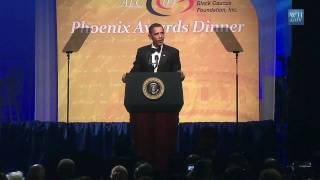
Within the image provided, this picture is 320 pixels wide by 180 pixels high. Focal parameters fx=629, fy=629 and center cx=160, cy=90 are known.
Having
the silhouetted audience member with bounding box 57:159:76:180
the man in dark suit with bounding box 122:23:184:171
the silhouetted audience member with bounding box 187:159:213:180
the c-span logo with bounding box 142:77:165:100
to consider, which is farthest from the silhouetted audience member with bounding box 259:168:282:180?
the c-span logo with bounding box 142:77:165:100

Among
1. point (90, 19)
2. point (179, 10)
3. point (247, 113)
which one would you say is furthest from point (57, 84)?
point (247, 113)

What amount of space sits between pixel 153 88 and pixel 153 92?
0.15ft

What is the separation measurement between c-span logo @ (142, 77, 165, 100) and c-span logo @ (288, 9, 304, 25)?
4132 mm

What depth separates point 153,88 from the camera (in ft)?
24.1

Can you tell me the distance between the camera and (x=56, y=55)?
10742mm

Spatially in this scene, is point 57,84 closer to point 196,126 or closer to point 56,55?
point 56,55

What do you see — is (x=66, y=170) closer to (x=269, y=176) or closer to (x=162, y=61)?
(x=269, y=176)

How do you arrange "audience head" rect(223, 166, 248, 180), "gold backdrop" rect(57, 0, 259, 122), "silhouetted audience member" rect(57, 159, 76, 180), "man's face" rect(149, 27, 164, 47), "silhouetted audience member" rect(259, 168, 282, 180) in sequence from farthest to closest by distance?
1. "gold backdrop" rect(57, 0, 259, 122)
2. "man's face" rect(149, 27, 164, 47)
3. "silhouetted audience member" rect(57, 159, 76, 180)
4. "audience head" rect(223, 166, 248, 180)
5. "silhouetted audience member" rect(259, 168, 282, 180)

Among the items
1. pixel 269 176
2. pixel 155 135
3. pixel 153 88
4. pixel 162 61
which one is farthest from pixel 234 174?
pixel 162 61

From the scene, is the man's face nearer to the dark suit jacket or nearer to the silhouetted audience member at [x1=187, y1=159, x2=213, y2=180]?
the dark suit jacket

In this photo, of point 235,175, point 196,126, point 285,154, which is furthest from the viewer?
point 285,154

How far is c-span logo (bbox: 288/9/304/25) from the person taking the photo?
10664mm

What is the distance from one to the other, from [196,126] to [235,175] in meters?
5.32

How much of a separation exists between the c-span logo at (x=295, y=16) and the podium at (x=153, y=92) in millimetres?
Result: 3964
